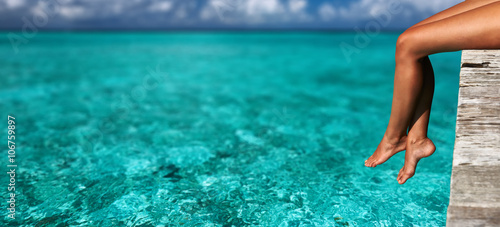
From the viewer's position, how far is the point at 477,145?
1846 millimetres

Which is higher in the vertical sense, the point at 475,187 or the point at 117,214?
the point at 475,187

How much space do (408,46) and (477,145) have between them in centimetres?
68

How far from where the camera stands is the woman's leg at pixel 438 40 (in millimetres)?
1805

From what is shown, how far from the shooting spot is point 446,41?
74.0 inches

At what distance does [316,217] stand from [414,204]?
0.88 m

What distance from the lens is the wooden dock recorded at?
1.79 metres

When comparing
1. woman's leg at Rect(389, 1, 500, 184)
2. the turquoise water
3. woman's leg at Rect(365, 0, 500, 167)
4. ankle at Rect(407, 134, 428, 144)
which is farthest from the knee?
the turquoise water

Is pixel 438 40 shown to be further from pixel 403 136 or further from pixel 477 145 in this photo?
pixel 403 136

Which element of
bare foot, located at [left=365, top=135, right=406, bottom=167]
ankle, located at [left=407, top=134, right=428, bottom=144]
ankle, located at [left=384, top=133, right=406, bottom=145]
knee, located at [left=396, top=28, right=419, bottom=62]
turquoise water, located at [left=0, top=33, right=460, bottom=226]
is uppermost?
knee, located at [left=396, top=28, right=419, bottom=62]

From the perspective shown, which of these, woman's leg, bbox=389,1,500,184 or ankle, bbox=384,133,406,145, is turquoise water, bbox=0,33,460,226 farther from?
woman's leg, bbox=389,1,500,184

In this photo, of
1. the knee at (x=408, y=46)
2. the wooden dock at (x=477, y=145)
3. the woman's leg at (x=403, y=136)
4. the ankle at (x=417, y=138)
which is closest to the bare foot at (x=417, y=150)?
the ankle at (x=417, y=138)

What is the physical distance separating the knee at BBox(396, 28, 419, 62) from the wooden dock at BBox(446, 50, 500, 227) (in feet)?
0.83

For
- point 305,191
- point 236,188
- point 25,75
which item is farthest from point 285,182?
point 25,75

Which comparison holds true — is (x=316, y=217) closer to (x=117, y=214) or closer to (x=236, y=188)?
(x=236, y=188)
